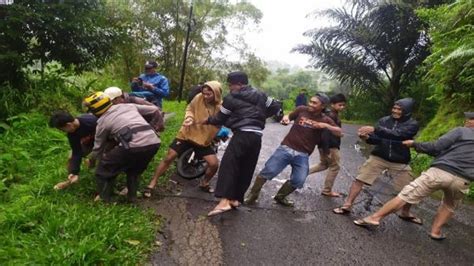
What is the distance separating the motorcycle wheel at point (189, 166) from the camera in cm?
660

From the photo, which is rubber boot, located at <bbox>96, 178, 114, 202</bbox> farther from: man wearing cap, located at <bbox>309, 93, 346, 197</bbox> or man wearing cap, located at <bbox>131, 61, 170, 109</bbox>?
man wearing cap, located at <bbox>309, 93, 346, 197</bbox>

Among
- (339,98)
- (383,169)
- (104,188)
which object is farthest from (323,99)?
(104,188)

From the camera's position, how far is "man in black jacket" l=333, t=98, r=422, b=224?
5.34 m

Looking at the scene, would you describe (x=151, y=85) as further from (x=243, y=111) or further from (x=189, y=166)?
(x=243, y=111)

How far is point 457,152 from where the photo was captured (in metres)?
4.70

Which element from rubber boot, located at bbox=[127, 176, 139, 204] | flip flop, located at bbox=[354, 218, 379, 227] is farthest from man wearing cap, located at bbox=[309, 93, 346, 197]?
rubber boot, located at bbox=[127, 176, 139, 204]

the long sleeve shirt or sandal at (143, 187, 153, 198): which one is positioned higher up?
the long sleeve shirt

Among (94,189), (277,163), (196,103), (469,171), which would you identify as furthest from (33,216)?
(469,171)

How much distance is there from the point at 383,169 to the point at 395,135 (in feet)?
1.79

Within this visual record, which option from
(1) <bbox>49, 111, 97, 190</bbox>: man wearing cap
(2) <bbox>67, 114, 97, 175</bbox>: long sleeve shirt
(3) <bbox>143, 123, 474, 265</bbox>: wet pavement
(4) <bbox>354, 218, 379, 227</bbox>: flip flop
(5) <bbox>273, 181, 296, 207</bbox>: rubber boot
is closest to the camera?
(3) <bbox>143, 123, 474, 265</bbox>: wet pavement

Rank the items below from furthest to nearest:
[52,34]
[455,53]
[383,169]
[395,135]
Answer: [52,34], [455,53], [383,169], [395,135]

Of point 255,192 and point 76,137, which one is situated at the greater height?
point 76,137

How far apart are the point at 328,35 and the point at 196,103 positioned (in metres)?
13.8

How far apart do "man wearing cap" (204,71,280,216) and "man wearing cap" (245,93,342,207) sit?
520mm
